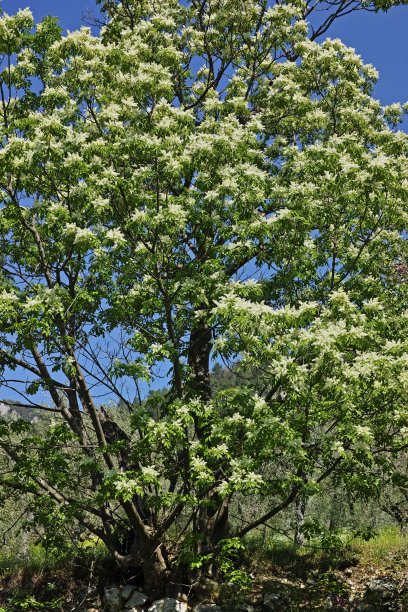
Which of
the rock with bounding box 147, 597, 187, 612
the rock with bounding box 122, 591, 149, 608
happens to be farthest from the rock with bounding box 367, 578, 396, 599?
the rock with bounding box 122, 591, 149, 608

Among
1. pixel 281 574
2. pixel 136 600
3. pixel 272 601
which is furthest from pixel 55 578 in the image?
pixel 272 601

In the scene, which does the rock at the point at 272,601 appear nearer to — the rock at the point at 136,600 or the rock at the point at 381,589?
the rock at the point at 381,589

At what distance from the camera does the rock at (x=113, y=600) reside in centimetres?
1116

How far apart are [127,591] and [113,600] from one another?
0.35 meters

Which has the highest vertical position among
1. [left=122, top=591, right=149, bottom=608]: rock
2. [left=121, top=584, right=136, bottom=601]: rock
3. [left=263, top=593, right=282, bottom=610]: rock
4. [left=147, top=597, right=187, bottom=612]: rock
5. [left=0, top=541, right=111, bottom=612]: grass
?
[left=0, top=541, right=111, bottom=612]: grass

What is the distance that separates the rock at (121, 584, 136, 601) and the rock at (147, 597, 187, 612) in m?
0.85

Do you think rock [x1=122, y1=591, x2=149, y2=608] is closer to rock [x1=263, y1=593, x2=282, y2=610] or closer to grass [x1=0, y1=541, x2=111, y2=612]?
grass [x1=0, y1=541, x2=111, y2=612]

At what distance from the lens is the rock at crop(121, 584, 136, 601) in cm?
1121

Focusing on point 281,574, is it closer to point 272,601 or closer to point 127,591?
point 272,601

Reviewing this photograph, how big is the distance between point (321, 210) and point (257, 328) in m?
3.57

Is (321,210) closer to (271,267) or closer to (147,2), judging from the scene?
(271,267)

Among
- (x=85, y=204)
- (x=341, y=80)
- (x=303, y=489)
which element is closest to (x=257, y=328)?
(x=303, y=489)

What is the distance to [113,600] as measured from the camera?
1127 cm

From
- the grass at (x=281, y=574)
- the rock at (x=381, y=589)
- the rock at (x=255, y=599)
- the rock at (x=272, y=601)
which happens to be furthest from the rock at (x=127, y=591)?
the rock at (x=381, y=589)
